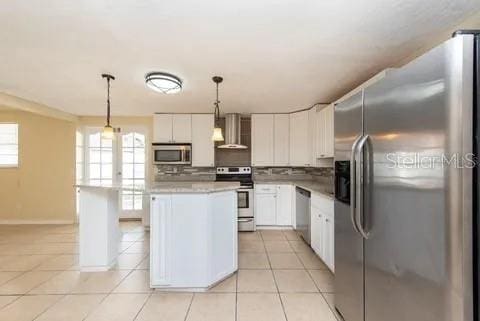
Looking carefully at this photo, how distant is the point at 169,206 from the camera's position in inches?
96.4

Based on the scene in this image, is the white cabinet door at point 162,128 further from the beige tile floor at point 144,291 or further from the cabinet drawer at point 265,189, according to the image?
the beige tile floor at point 144,291

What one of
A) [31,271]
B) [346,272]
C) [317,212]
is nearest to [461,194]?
[346,272]

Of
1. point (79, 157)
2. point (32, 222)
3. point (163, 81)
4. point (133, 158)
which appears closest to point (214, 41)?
point (163, 81)

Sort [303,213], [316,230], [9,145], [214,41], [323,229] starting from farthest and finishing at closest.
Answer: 1. [9,145]
2. [303,213]
3. [316,230]
4. [323,229]
5. [214,41]

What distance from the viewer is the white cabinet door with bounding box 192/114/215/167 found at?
4965 millimetres

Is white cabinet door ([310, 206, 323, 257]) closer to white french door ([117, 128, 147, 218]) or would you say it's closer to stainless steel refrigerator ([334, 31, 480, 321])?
stainless steel refrigerator ([334, 31, 480, 321])

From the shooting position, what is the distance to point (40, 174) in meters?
5.16

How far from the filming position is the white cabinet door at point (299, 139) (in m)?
4.74

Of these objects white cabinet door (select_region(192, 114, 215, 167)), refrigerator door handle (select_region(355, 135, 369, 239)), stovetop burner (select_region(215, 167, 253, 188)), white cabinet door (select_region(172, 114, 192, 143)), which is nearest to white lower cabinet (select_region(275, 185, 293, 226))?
stovetop burner (select_region(215, 167, 253, 188))

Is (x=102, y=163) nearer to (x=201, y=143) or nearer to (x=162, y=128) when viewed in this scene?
(x=162, y=128)

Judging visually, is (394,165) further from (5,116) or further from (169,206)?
(5,116)

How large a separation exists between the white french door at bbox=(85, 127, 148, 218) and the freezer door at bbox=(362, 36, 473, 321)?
16.1ft

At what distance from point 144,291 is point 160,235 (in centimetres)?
58

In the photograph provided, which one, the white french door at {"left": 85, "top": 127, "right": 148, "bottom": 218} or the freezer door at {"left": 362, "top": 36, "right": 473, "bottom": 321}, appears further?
the white french door at {"left": 85, "top": 127, "right": 148, "bottom": 218}
